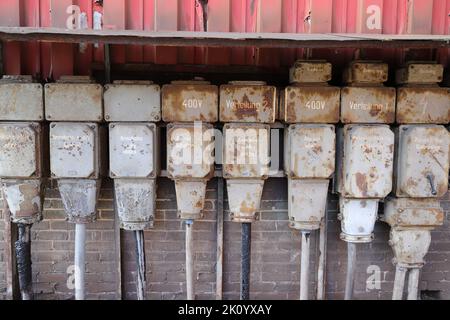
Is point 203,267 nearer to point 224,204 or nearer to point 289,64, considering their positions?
point 224,204

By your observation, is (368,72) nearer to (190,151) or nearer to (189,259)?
(190,151)

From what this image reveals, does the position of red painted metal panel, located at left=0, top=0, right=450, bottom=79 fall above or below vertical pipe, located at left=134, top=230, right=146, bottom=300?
above

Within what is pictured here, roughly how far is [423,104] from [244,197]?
1199 millimetres

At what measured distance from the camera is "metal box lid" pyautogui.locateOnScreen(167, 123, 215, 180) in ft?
7.52

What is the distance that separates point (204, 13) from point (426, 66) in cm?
141

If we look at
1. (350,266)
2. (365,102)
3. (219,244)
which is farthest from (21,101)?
(350,266)

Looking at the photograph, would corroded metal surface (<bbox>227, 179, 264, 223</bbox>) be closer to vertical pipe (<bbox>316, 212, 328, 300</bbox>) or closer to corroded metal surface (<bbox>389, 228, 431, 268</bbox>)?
vertical pipe (<bbox>316, 212, 328, 300</bbox>)

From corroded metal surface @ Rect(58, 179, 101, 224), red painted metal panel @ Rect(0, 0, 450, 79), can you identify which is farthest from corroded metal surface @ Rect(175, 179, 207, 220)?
red painted metal panel @ Rect(0, 0, 450, 79)

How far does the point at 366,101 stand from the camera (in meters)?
2.30

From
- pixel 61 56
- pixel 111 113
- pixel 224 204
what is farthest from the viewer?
pixel 224 204

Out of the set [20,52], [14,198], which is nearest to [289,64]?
[20,52]

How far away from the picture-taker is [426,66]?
2322mm

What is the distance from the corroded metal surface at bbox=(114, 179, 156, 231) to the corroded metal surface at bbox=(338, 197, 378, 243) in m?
1.18

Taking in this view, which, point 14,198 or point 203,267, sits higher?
point 14,198
